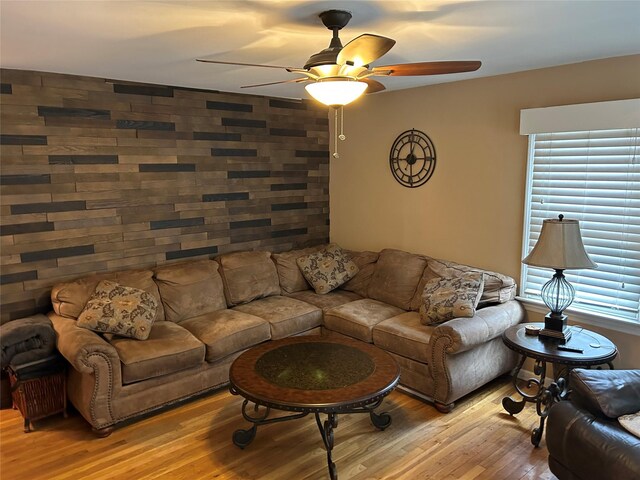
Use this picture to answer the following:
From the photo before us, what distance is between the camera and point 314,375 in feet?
9.21

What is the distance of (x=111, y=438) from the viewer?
3.13m

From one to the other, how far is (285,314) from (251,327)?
15.3 inches

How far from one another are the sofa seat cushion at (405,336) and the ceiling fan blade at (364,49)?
2075 millimetres

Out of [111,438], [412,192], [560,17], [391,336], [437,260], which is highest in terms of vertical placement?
[560,17]

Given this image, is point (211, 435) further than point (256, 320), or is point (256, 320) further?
point (256, 320)

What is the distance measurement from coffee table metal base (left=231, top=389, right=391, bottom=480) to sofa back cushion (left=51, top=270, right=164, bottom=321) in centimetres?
126

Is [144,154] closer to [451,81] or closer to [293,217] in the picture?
[293,217]

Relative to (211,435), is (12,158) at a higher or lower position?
higher

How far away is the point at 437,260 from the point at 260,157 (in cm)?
205

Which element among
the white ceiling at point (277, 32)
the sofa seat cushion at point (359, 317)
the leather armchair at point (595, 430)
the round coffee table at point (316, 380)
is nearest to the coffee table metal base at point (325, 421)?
the round coffee table at point (316, 380)

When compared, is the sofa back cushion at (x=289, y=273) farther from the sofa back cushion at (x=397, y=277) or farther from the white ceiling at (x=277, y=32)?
the white ceiling at (x=277, y=32)

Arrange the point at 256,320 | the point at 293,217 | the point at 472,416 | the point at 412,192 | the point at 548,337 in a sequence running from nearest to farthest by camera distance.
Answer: the point at 548,337
the point at 472,416
the point at 256,320
the point at 412,192
the point at 293,217

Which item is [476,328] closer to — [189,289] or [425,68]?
[425,68]

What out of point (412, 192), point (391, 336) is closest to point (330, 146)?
point (412, 192)
